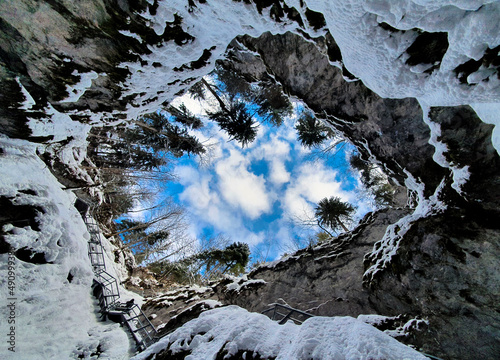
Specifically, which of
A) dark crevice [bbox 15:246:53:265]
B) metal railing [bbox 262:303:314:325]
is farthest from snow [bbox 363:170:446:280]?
dark crevice [bbox 15:246:53:265]

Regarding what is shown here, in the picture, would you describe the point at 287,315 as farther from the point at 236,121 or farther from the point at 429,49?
the point at 236,121

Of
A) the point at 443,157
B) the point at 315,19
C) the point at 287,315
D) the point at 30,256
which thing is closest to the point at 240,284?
the point at 287,315

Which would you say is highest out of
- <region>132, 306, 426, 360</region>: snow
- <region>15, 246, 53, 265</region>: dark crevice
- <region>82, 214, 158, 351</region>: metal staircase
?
<region>15, 246, 53, 265</region>: dark crevice

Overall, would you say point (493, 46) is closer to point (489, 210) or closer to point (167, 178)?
point (489, 210)

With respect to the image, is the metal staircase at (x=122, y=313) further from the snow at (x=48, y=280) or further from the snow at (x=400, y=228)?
the snow at (x=400, y=228)

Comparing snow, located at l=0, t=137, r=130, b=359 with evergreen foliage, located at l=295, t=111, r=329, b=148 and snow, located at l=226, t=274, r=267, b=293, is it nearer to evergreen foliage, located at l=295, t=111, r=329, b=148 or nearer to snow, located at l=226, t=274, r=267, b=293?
snow, located at l=226, t=274, r=267, b=293

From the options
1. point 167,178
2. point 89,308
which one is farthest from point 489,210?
point 167,178

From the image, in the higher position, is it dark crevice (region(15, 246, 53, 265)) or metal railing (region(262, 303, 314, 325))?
dark crevice (region(15, 246, 53, 265))

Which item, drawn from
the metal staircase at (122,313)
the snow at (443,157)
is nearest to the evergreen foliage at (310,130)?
the snow at (443,157)
